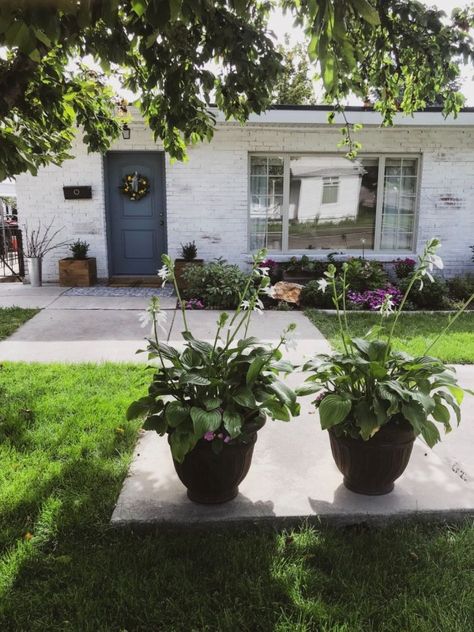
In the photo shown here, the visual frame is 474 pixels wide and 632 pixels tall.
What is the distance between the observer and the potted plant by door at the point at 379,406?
2.11 m

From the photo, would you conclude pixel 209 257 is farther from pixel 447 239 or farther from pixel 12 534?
pixel 12 534

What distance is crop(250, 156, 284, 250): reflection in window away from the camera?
27.4 feet

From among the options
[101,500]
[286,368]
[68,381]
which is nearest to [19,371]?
[68,381]

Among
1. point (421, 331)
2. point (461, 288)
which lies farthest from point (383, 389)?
point (461, 288)

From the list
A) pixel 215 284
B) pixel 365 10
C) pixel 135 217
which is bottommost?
pixel 215 284

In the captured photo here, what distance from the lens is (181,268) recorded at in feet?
25.5

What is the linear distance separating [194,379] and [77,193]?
6.93m

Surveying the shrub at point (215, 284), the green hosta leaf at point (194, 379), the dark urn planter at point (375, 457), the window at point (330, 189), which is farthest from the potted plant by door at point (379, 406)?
the window at point (330, 189)

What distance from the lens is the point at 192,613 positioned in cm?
169

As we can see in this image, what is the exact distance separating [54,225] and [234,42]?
19.8ft

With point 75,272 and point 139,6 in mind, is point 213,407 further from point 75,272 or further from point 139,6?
point 75,272

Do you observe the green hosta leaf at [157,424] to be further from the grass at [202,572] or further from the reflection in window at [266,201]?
the reflection in window at [266,201]

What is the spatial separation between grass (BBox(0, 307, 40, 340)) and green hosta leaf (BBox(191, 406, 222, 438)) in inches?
145

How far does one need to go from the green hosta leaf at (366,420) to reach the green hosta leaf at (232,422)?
1.67 ft
